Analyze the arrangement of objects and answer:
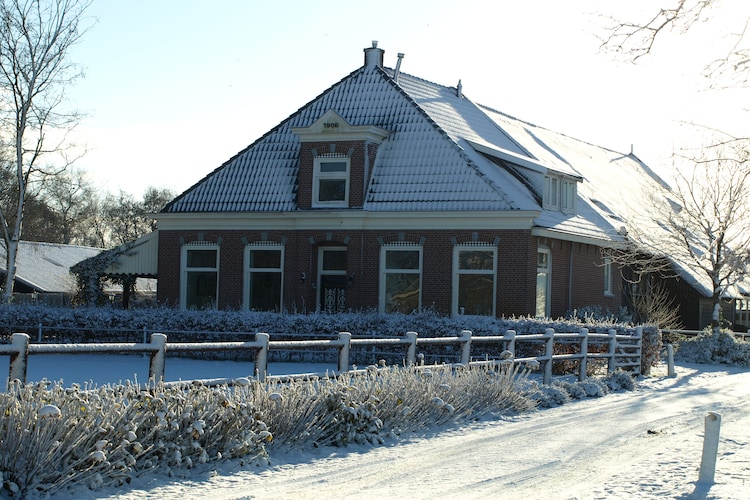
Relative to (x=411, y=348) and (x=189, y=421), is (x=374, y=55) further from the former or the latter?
(x=189, y=421)

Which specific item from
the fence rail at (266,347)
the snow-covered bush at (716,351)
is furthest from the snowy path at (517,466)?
the snow-covered bush at (716,351)

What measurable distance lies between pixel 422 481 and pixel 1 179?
41.8m

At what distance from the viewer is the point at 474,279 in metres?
28.5

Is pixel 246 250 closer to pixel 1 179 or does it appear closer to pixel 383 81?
pixel 383 81

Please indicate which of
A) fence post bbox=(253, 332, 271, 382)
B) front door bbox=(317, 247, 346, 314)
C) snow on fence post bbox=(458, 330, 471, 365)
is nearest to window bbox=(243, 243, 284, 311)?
front door bbox=(317, 247, 346, 314)

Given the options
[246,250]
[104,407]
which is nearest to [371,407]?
[104,407]

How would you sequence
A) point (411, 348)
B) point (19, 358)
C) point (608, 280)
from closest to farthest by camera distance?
1. point (19, 358)
2. point (411, 348)
3. point (608, 280)

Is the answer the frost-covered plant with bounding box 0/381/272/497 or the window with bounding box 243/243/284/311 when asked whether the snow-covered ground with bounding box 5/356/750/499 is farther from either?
the window with bounding box 243/243/284/311

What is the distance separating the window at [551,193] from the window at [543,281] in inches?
77.2

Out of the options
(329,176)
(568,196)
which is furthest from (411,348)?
(568,196)

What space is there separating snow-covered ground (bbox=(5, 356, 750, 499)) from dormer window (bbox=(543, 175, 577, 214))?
1653cm

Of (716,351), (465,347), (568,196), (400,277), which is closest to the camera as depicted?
(465,347)

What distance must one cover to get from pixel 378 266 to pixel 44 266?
38202 mm

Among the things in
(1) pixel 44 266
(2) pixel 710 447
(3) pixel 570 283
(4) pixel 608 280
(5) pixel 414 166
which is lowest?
(2) pixel 710 447
